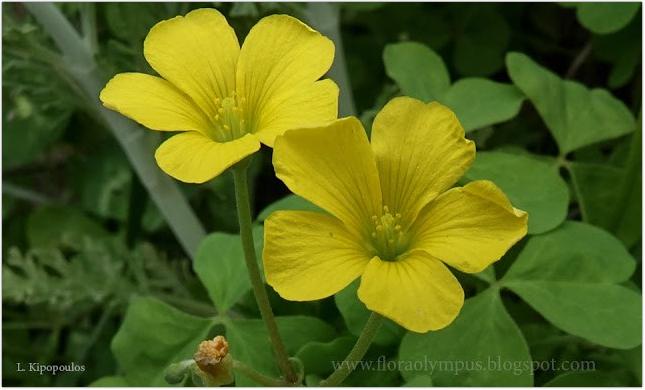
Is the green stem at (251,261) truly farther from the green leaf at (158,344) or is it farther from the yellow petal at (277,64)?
the green leaf at (158,344)

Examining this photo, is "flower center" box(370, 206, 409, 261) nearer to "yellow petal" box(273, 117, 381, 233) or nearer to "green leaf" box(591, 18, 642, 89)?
"yellow petal" box(273, 117, 381, 233)

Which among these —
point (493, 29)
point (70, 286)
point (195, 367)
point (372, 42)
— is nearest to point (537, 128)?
point (493, 29)

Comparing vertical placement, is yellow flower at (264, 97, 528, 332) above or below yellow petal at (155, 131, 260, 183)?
below

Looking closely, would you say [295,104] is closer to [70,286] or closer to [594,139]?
[594,139]

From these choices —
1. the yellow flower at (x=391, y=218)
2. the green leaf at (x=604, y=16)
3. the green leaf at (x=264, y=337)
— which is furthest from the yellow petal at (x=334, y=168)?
the green leaf at (x=604, y=16)

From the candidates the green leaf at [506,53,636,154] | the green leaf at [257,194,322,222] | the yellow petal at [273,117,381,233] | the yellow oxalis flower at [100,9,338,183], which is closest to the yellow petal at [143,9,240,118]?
the yellow oxalis flower at [100,9,338,183]

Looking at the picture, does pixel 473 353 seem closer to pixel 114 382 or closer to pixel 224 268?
pixel 224 268

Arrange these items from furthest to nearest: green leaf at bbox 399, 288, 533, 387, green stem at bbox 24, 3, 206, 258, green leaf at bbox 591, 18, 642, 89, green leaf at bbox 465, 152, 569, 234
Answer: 1. green leaf at bbox 591, 18, 642, 89
2. green stem at bbox 24, 3, 206, 258
3. green leaf at bbox 465, 152, 569, 234
4. green leaf at bbox 399, 288, 533, 387

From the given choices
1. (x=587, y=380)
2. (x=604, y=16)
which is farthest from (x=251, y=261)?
(x=604, y=16)
